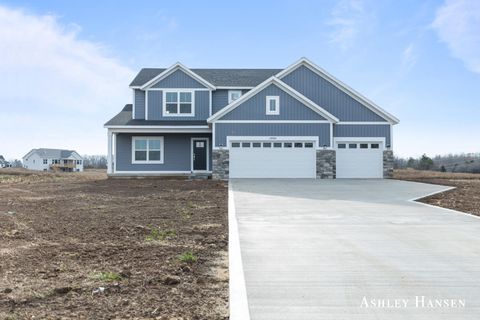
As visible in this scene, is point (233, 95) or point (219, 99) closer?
point (219, 99)

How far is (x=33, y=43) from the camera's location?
17297mm

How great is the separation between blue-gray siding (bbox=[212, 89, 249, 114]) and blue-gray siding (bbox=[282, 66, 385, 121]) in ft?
12.9

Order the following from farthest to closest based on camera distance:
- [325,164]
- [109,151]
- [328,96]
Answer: [109,151]
[328,96]
[325,164]

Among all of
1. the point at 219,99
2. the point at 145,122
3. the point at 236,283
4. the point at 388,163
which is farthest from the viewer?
the point at 219,99

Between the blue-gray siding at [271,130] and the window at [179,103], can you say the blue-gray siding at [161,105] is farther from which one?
the blue-gray siding at [271,130]

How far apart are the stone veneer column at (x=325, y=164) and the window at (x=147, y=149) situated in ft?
30.8

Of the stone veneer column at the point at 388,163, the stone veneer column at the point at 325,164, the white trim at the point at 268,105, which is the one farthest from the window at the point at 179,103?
the stone veneer column at the point at 388,163

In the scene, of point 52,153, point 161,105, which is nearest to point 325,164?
point 161,105

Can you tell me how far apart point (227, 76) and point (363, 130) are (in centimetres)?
963

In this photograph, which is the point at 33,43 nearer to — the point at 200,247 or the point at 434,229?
the point at 200,247

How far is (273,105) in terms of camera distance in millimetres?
21156

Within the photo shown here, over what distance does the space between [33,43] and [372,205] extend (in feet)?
51.2

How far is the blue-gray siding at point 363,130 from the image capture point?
22.4 metres

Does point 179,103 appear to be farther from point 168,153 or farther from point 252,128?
point 252,128
